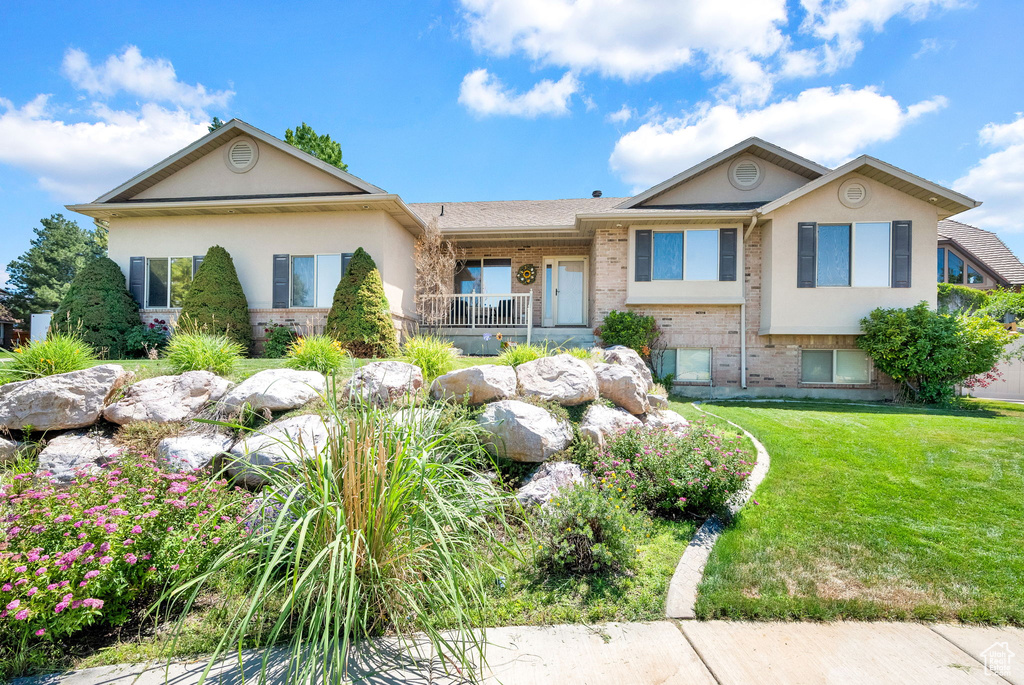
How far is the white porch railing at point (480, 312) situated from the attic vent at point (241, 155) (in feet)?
18.5

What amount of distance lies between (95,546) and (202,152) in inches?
486

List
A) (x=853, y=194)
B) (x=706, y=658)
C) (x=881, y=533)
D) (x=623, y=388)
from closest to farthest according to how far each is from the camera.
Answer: (x=706, y=658), (x=881, y=533), (x=623, y=388), (x=853, y=194)

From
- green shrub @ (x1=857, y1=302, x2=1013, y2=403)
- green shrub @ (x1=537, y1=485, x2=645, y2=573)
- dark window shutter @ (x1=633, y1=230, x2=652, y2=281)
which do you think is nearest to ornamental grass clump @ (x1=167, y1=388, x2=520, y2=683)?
green shrub @ (x1=537, y1=485, x2=645, y2=573)

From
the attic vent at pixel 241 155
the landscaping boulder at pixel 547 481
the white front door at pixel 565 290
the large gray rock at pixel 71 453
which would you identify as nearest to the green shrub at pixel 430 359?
the landscaping boulder at pixel 547 481

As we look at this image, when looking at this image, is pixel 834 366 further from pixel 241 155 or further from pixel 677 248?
pixel 241 155

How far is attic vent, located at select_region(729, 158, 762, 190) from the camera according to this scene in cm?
1206

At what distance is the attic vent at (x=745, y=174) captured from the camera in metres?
12.1

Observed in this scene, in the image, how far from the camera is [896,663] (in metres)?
2.48

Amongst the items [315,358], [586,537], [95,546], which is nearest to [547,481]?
[586,537]

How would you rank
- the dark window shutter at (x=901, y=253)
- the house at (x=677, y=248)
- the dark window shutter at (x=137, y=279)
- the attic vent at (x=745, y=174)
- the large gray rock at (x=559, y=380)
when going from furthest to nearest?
the attic vent at (x=745, y=174) → the dark window shutter at (x=137, y=279) → the house at (x=677, y=248) → the dark window shutter at (x=901, y=253) → the large gray rock at (x=559, y=380)

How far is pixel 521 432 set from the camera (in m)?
4.82

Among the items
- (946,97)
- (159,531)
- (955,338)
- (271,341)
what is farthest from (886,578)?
(271,341)

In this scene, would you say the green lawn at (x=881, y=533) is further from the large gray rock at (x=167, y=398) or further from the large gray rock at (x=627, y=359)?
the large gray rock at (x=167, y=398)

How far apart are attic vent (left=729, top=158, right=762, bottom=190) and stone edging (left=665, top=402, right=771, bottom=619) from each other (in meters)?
9.26
